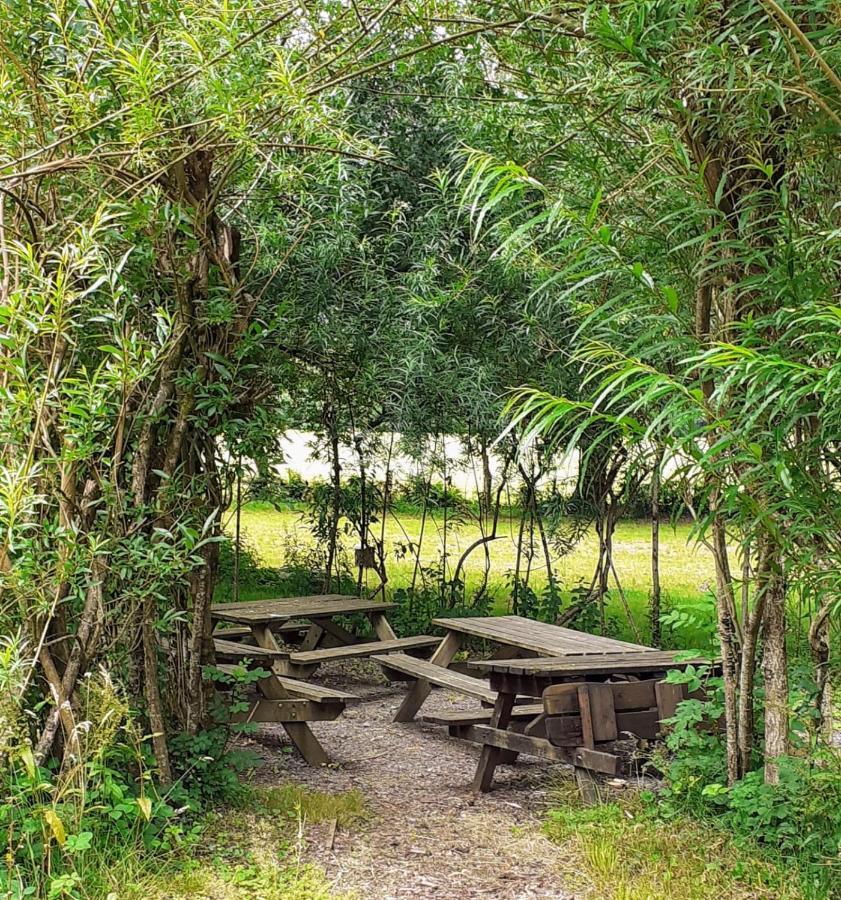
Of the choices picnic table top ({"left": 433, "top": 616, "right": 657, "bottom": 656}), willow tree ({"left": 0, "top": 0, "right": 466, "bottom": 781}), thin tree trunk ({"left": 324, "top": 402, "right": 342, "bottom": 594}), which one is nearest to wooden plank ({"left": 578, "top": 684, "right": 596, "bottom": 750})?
picnic table top ({"left": 433, "top": 616, "right": 657, "bottom": 656})

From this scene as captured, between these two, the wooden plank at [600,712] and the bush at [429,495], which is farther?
the bush at [429,495]

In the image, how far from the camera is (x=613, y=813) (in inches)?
169

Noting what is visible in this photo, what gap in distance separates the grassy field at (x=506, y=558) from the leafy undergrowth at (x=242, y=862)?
5.02 meters

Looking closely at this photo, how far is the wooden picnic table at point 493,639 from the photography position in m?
5.50

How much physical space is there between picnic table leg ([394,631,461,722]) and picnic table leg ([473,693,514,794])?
1.14 m

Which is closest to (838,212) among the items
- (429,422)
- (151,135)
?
(151,135)

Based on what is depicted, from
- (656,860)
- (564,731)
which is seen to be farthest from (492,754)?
(656,860)

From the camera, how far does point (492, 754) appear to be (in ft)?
16.3

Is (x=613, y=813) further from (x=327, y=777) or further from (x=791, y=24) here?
(x=791, y=24)

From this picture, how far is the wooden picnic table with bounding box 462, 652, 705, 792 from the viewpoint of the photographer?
15.1 feet

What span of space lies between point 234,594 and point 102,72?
6302 millimetres

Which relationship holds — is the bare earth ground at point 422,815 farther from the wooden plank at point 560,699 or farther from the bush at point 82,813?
the bush at point 82,813

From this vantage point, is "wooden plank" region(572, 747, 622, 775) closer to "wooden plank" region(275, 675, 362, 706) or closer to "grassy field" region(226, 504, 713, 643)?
"wooden plank" region(275, 675, 362, 706)

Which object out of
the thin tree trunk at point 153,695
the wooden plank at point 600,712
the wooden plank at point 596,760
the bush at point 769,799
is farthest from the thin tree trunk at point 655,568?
the thin tree trunk at point 153,695
